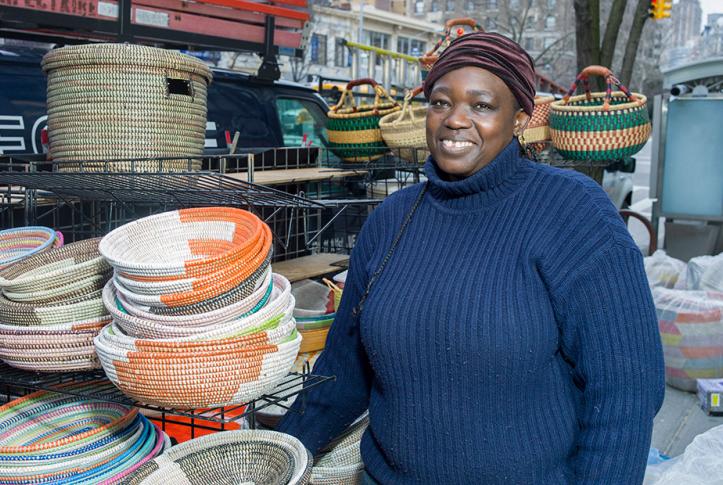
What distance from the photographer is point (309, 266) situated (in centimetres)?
431

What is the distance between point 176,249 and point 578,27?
22.6 feet

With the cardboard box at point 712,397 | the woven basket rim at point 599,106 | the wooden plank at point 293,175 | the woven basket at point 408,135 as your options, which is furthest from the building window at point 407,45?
the cardboard box at point 712,397

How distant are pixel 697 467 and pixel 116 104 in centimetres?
264

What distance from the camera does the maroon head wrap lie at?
5.68 feet

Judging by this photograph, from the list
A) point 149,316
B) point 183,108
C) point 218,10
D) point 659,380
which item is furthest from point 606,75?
point 149,316

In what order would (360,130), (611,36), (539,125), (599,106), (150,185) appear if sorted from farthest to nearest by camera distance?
(611,36) < (360,130) < (539,125) < (599,106) < (150,185)

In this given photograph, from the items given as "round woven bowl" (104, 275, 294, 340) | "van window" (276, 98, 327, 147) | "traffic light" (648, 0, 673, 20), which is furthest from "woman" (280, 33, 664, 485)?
"traffic light" (648, 0, 673, 20)

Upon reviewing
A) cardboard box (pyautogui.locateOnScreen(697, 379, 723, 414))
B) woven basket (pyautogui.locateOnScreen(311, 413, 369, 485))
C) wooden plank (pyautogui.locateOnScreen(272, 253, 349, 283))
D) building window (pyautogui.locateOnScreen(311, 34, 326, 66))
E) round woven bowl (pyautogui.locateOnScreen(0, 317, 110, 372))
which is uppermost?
building window (pyautogui.locateOnScreen(311, 34, 326, 66))

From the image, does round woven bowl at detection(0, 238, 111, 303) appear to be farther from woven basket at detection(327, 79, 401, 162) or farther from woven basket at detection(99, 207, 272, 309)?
woven basket at detection(327, 79, 401, 162)

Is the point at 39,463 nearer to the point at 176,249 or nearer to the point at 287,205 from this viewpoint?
the point at 176,249

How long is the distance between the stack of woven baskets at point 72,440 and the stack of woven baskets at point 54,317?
141 millimetres

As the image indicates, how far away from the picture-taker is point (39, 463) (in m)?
1.79

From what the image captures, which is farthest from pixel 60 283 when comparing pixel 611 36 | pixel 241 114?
pixel 611 36

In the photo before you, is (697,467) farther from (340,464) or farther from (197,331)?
(197,331)
